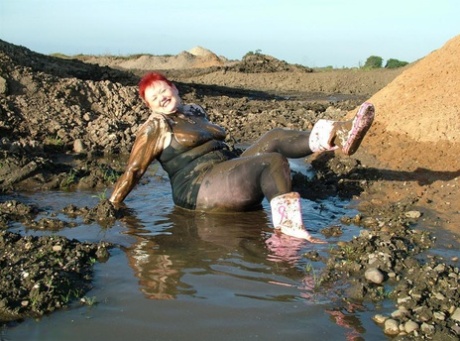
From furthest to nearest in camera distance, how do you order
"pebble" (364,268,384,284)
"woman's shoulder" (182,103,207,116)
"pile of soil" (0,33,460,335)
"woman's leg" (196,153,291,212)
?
"woman's shoulder" (182,103,207,116) < "woman's leg" (196,153,291,212) < "pile of soil" (0,33,460,335) < "pebble" (364,268,384,284)

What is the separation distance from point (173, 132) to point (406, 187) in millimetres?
2478

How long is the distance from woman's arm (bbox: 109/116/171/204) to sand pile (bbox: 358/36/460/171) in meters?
2.79

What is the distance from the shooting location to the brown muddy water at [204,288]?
3.27 metres

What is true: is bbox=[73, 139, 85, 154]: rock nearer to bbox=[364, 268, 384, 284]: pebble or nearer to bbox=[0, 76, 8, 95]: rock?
bbox=[0, 76, 8, 95]: rock

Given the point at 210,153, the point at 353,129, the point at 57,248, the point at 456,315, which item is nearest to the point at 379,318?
the point at 456,315

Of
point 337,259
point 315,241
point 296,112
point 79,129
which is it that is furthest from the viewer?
point 296,112

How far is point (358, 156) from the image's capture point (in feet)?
23.8

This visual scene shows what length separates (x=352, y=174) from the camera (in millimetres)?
6793

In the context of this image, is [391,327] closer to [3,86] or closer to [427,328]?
[427,328]

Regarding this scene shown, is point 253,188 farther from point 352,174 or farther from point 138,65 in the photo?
point 138,65

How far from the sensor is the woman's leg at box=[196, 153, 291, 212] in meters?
4.93

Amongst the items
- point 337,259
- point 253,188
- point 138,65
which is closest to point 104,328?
A: point 337,259

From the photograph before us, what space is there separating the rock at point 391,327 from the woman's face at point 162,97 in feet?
9.62

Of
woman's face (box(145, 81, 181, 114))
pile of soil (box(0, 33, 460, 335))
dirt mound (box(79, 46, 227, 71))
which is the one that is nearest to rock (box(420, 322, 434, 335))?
pile of soil (box(0, 33, 460, 335))
